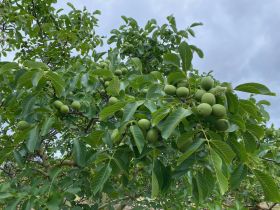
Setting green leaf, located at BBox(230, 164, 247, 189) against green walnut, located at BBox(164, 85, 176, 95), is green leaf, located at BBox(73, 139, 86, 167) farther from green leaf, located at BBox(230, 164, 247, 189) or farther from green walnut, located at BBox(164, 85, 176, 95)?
green leaf, located at BBox(230, 164, 247, 189)

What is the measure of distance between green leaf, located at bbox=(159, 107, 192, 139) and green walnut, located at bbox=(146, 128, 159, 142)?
14 centimetres

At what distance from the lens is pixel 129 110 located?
161 centimetres

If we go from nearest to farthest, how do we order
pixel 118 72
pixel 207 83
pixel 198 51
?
pixel 207 83, pixel 118 72, pixel 198 51

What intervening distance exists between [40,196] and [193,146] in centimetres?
112

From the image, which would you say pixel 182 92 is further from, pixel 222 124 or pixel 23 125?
pixel 23 125

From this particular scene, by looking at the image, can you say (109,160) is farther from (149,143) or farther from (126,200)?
(126,200)

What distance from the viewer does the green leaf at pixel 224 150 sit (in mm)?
1434

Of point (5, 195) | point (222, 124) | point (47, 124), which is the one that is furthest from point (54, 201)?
point (222, 124)

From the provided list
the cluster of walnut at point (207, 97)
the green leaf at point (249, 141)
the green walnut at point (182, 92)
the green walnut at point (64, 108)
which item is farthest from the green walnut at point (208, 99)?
the green walnut at point (64, 108)

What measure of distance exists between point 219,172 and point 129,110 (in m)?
0.50

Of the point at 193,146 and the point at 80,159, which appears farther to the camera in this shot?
the point at 80,159

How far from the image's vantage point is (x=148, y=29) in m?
3.88

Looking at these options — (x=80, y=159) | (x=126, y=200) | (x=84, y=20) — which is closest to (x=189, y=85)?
(x=80, y=159)

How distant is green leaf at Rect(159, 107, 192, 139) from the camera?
1425 mm
